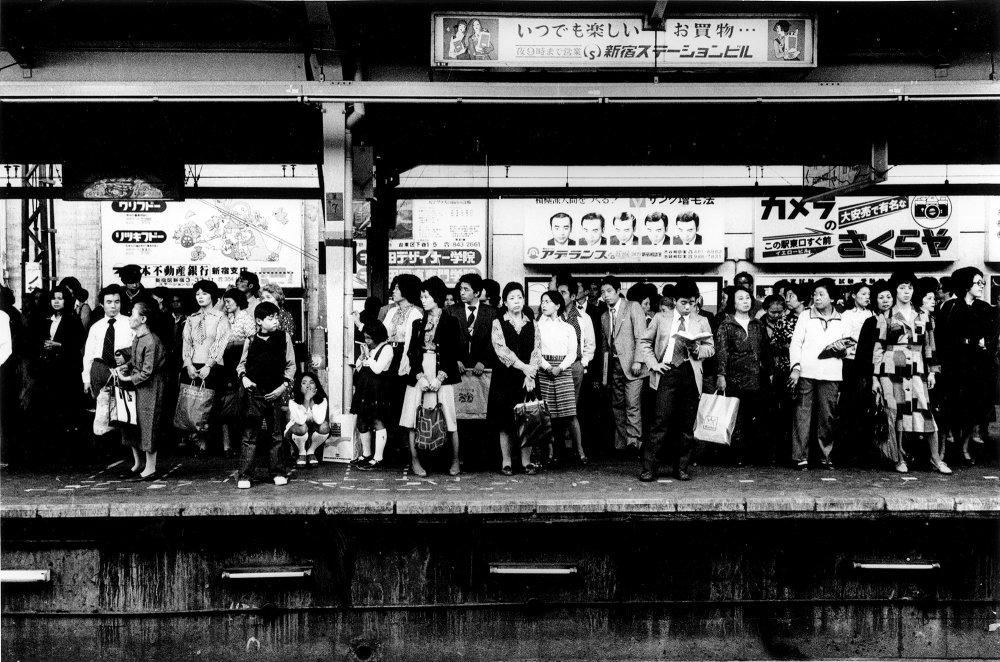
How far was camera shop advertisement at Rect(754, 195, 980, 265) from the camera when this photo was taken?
42.5ft

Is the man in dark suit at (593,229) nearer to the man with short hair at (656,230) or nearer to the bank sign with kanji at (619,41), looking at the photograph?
the man with short hair at (656,230)

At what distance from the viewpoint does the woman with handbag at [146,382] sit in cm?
620

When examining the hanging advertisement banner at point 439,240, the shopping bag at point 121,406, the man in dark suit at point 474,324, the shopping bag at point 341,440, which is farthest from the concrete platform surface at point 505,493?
the hanging advertisement banner at point 439,240

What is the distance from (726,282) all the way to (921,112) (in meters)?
6.01

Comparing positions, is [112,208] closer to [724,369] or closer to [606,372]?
[606,372]

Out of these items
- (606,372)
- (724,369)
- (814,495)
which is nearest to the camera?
(814,495)

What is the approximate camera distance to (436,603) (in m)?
5.13

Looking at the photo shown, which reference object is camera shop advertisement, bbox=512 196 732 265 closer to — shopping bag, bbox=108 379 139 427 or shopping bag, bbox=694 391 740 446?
shopping bag, bbox=694 391 740 446

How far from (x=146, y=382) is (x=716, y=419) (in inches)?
200

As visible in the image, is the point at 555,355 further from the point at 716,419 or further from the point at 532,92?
the point at 532,92

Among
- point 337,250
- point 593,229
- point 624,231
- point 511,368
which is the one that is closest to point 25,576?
point 337,250

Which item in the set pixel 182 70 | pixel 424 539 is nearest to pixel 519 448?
pixel 424 539

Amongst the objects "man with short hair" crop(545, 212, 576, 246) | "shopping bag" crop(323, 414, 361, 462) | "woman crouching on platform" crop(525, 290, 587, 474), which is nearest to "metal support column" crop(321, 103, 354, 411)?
"shopping bag" crop(323, 414, 361, 462)

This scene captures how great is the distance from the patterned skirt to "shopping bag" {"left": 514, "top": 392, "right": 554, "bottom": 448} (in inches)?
10.3
